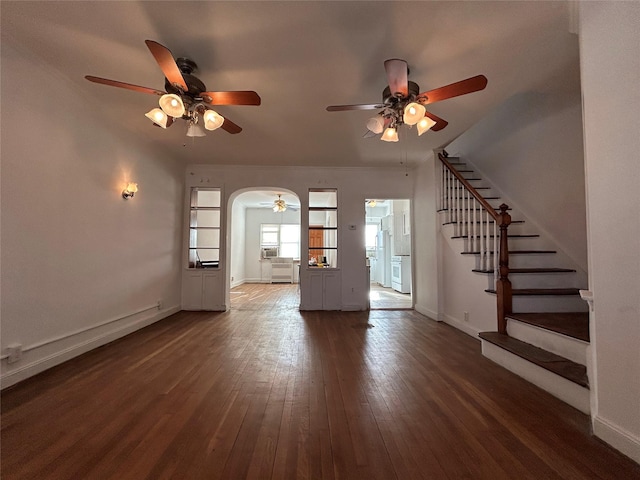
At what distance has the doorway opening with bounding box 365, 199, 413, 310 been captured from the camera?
662 centimetres

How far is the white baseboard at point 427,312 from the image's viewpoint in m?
4.46

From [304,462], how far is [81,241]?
10.1ft

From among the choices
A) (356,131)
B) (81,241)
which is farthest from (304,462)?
(356,131)

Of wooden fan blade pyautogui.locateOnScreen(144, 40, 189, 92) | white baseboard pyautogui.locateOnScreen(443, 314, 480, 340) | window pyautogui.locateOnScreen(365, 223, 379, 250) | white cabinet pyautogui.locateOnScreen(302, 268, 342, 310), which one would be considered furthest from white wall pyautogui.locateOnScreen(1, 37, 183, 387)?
window pyautogui.locateOnScreen(365, 223, 379, 250)

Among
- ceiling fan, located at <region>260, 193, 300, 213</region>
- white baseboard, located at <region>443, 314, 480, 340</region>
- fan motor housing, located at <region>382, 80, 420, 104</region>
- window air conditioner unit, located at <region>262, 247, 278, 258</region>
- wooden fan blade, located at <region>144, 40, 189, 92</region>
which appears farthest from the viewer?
window air conditioner unit, located at <region>262, 247, 278, 258</region>

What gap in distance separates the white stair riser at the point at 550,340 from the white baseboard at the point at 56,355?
442 centimetres

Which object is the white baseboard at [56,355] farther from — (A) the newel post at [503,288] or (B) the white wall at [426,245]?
(B) the white wall at [426,245]

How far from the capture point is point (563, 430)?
5.48ft

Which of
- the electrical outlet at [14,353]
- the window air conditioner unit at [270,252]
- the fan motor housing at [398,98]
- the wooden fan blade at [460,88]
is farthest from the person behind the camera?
the window air conditioner unit at [270,252]

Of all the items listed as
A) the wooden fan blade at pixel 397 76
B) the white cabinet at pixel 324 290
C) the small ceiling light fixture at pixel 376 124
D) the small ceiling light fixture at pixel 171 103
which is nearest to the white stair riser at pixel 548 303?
the small ceiling light fixture at pixel 376 124

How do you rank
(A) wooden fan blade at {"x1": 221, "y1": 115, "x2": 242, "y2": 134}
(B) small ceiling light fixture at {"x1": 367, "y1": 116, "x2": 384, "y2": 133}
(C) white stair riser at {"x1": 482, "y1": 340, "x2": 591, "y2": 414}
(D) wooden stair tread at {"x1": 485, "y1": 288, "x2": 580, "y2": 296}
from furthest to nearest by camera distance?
(D) wooden stair tread at {"x1": 485, "y1": 288, "x2": 580, "y2": 296} → (A) wooden fan blade at {"x1": 221, "y1": 115, "x2": 242, "y2": 134} → (B) small ceiling light fixture at {"x1": 367, "y1": 116, "x2": 384, "y2": 133} → (C) white stair riser at {"x1": 482, "y1": 340, "x2": 591, "y2": 414}

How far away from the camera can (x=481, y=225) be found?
3346 mm

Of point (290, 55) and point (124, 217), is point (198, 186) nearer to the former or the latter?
point (124, 217)

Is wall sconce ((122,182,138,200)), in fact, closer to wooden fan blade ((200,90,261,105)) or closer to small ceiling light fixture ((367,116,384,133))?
wooden fan blade ((200,90,261,105))
